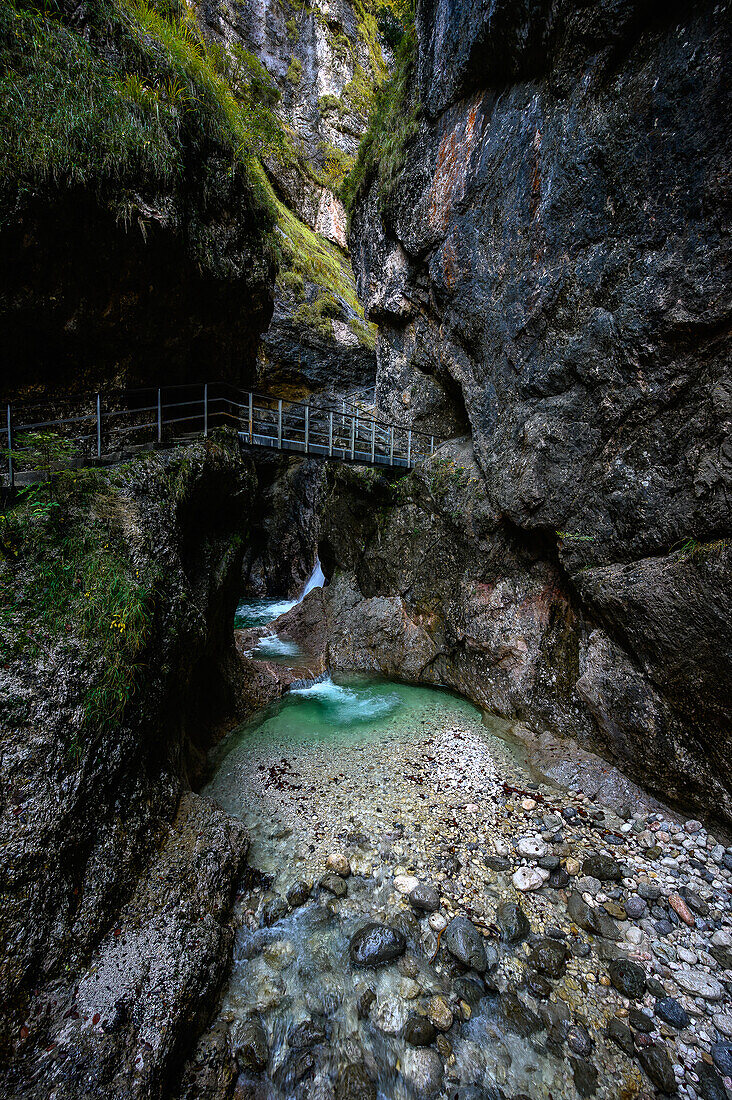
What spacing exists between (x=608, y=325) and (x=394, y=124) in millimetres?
10317

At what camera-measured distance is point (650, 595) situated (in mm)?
5457

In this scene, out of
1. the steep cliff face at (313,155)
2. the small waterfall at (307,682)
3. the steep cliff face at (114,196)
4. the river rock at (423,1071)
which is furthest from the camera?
the steep cliff face at (313,155)

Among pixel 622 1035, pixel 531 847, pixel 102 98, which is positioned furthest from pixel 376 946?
pixel 102 98

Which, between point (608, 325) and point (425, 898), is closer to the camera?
point (425, 898)

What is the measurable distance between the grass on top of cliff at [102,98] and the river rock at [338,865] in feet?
25.8

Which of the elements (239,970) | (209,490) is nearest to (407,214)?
(209,490)

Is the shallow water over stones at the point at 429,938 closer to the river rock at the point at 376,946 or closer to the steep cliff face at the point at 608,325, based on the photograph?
the river rock at the point at 376,946

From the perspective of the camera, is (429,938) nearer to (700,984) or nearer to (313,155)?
(700,984)

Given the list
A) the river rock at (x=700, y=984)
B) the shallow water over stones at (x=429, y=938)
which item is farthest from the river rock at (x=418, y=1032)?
the river rock at (x=700, y=984)

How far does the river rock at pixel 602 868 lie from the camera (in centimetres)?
458


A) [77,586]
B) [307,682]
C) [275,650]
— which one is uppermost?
[77,586]

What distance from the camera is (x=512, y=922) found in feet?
13.5

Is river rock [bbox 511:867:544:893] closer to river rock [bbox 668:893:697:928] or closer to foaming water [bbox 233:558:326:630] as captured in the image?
river rock [bbox 668:893:697:928]

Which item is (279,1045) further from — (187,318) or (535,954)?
(187,318)
